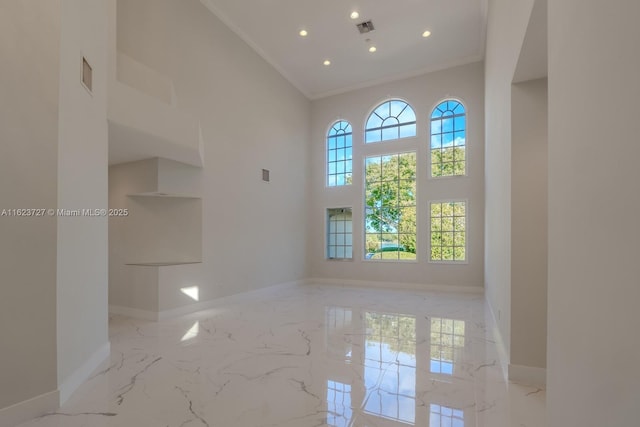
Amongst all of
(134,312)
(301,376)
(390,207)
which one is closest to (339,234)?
(390,207)

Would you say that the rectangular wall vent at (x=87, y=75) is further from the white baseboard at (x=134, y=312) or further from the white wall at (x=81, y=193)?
the white baseboard at (x=134, y=312)

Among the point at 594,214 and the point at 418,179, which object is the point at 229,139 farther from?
the point at 594,214

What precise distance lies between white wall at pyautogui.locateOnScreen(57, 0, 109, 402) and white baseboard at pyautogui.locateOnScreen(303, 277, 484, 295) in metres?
6.03

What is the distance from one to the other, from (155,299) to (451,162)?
22.8 ft

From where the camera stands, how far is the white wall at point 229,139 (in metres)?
5.14

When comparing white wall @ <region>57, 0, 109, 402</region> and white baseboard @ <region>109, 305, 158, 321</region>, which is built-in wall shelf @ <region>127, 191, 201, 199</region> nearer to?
white baseboard @ <region>109, 305, 158, 321</region>

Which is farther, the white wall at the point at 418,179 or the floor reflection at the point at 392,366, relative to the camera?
the white wall at the point at 418,179

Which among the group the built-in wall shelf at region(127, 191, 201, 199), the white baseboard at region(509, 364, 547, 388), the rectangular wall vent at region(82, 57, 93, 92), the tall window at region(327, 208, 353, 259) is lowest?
the white baseboard at region(509, 364, 547, 388)

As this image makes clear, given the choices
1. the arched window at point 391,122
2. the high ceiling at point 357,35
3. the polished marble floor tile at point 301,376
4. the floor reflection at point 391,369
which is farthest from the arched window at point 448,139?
the floor reflection at point 391,369

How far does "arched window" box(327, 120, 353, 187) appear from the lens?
9.02 meters

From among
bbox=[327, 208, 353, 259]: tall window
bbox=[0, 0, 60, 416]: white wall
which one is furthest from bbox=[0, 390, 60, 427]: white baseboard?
bbox=[327, 208, 353, 259]: tall window

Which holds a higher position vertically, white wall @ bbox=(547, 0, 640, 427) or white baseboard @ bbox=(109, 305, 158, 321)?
white wall @ bbox=(547, 0, 640, 427)

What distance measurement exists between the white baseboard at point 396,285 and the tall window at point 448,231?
669 mm

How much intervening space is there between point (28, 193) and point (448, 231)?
755 centimetres
